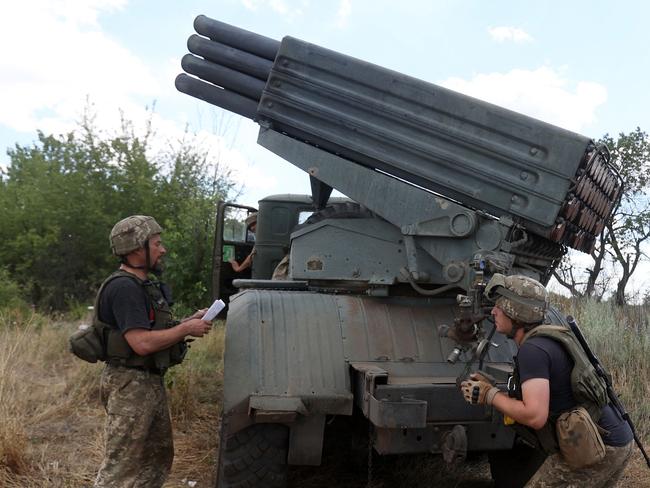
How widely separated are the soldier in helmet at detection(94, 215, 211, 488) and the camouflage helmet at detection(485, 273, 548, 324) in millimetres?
1556

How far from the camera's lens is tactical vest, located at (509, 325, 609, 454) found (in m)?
2.73

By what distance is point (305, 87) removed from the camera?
4.38 metres

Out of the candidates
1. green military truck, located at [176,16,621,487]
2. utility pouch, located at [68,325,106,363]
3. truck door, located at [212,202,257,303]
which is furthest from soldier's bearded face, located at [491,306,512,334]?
truck door, located at [212,202,257,303]

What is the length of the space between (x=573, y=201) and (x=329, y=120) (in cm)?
168

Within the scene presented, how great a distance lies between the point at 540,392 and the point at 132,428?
6.84ft

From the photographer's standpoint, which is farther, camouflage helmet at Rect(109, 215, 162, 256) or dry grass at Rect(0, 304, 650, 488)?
dry grass at Rect(0, 304, 650, 488)

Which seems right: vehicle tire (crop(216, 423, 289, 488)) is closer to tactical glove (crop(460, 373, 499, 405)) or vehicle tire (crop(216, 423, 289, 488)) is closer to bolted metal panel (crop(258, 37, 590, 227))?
tactical glove (crop(460, 373, 499, 405))

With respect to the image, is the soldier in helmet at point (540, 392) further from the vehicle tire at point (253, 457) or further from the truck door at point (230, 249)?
the truck door at point (230, 249)

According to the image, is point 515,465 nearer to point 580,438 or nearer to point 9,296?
point 580,438

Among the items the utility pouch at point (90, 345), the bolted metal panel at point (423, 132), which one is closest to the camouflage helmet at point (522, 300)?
the bolted metal panel at point (423, 132)

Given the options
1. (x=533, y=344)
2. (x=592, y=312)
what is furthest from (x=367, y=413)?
(x=592, y=312)

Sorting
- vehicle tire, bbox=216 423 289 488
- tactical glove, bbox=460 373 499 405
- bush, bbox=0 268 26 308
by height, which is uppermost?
tactical glove, bbox=460 373 499 405

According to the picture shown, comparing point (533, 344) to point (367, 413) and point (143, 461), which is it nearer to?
point (367, 413)

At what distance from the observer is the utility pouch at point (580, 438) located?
2.69 meters
